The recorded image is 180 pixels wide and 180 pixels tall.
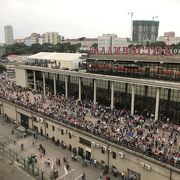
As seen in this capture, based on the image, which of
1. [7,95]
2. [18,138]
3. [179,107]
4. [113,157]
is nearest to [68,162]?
[113,157]

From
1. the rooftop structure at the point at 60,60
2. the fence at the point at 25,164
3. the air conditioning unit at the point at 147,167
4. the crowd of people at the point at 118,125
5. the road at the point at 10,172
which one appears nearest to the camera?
the air conditioning unit at the point at 147,167

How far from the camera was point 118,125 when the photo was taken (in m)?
37.9

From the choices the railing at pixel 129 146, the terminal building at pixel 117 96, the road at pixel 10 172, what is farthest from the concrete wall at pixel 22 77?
the road at pixel 10 172

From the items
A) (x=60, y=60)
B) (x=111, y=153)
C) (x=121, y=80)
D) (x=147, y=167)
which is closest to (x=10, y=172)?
Answer: (x=111, y=153)

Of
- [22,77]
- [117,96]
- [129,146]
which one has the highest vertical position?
[22,77]

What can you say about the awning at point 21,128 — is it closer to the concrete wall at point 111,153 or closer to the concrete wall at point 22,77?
the concrete wall at point 111,153

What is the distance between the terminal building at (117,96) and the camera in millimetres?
30578

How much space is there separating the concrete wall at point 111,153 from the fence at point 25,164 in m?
7.84

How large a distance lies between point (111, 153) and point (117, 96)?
58.0ft

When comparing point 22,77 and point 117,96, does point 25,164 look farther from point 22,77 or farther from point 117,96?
point 22,77

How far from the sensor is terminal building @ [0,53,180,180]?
30578 mm

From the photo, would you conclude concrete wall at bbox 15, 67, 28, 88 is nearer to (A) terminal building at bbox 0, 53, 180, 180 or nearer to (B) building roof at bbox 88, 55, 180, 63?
(A) terminal building at bbox 0, 53, 180, 180

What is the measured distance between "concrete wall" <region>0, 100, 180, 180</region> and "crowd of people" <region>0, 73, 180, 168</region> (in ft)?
2.37

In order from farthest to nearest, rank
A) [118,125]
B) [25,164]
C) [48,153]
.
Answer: [48,153]
[118,125]
[25,164]
